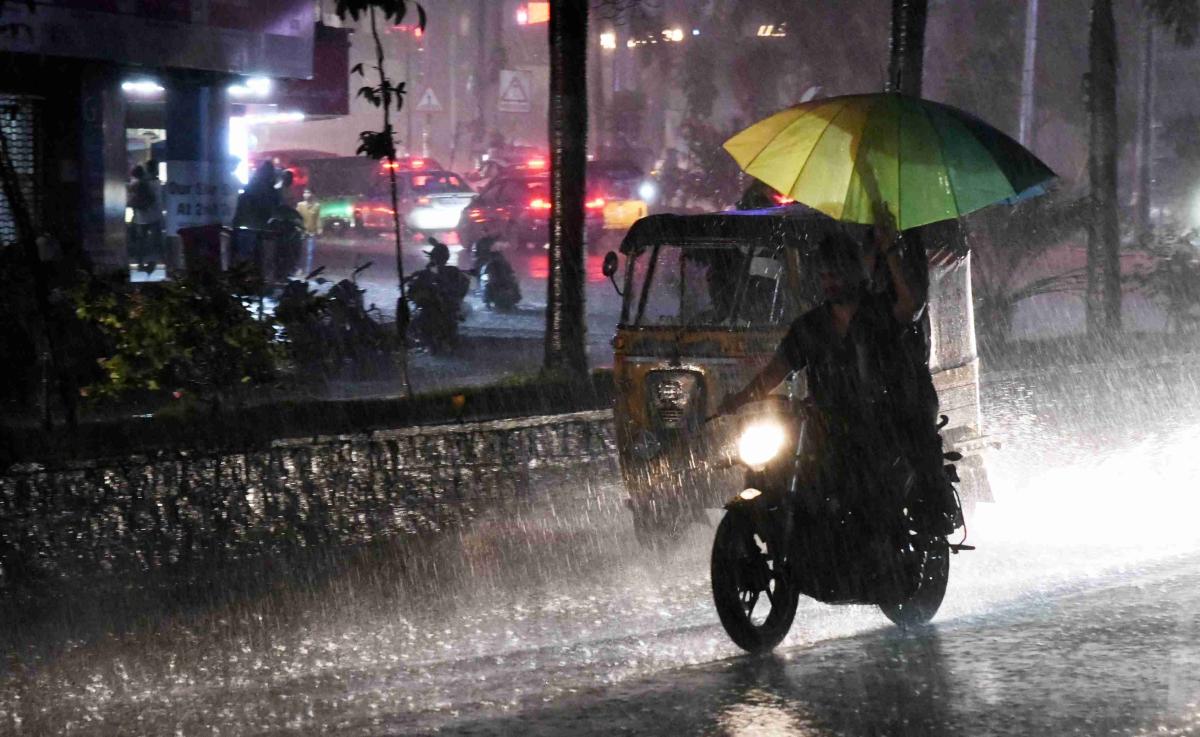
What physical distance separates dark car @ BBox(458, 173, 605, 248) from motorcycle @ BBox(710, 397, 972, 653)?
25616 millimetres

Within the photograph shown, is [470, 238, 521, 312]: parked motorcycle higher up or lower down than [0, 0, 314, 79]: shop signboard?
lower down

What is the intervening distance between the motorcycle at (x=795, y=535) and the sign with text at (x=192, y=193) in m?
14.0

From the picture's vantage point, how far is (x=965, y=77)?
4394 centimetres

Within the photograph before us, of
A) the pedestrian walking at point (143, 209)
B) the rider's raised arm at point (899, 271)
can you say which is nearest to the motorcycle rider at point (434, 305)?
the pedestrian walking at point (143, 209)

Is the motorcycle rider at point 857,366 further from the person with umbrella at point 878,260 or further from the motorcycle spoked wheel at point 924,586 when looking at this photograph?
the motorcycle spoked wheel at point 924,586

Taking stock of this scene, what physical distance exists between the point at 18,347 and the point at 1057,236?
10516 mm

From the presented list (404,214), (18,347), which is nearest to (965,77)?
(404,214)

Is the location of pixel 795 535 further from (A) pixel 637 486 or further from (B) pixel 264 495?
(B) pixel 264 495

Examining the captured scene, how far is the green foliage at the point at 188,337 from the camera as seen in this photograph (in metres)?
9.22


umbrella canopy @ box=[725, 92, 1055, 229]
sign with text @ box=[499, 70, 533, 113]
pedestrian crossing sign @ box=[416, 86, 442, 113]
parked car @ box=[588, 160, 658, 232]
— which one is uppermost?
pedestrian crossing sign @ box=[416, 86, 442, 113]

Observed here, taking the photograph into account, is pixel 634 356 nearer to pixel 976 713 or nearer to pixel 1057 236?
pixel 976 713

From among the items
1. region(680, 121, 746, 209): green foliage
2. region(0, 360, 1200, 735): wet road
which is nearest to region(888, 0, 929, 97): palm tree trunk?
region(0, 360, 1200, 735): wet road

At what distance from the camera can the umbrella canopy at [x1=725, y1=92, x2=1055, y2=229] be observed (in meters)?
6.76

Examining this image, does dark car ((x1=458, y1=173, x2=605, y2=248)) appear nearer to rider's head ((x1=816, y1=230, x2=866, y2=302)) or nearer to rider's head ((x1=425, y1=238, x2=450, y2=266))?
rider's head ((x1=425, y1=238, x2=450, y2=266))
